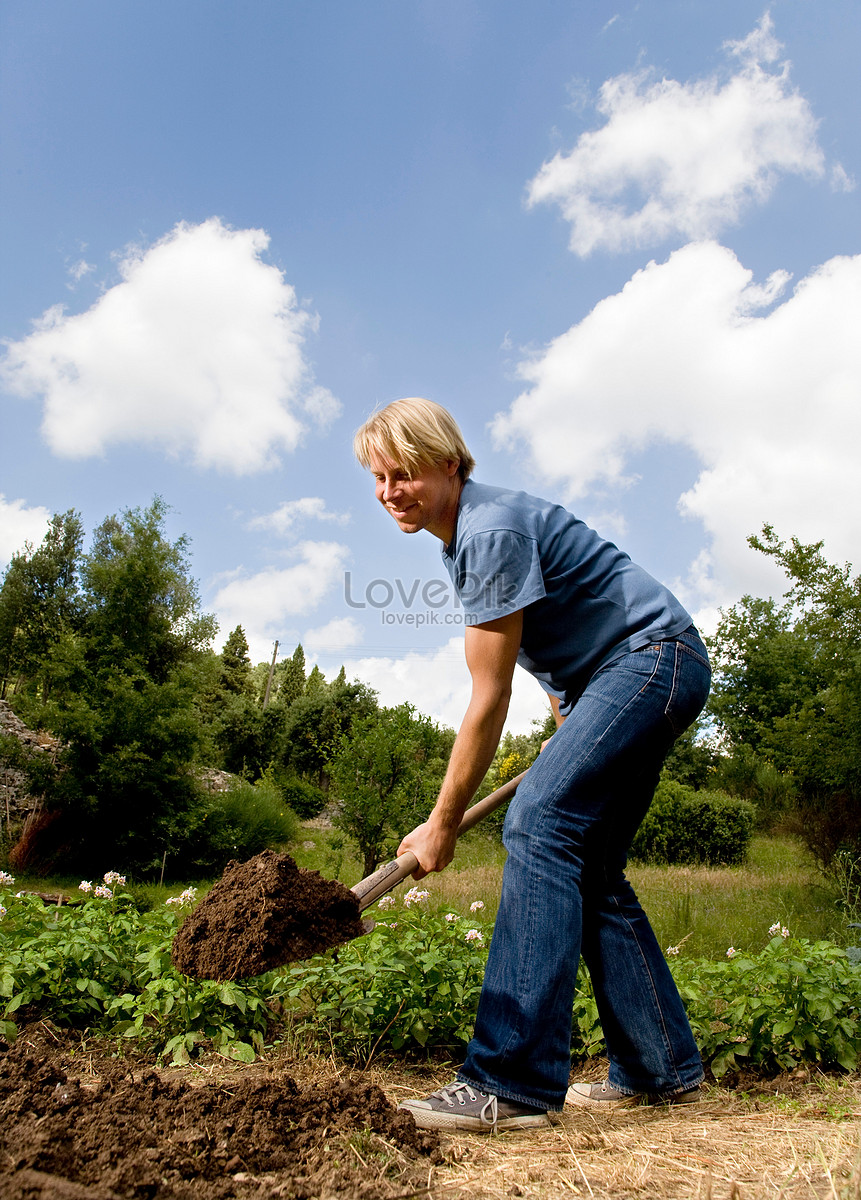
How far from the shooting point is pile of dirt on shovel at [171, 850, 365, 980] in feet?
6.51

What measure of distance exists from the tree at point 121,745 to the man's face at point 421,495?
10516 millimetres

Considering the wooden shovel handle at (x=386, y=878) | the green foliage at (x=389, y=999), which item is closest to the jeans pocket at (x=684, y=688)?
the wooden shovel handle at (x=386, y=878)

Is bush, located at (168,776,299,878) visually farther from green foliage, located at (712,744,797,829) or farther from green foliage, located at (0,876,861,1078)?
green foliage, located at (712,744,797,829)

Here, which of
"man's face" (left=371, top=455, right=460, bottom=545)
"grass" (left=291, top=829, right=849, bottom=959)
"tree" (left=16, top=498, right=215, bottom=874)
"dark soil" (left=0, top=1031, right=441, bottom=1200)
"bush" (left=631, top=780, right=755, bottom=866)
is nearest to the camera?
"dark soil" (left=0, top=1031, right=441, bottom=1200)

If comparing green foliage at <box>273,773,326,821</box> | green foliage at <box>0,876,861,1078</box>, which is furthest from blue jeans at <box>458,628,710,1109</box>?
green foliage at <box>273,773,326,821</box>

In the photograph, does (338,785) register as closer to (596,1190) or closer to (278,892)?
(278,892)

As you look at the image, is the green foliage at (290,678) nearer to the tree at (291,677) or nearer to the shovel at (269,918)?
the tree at (291,677)

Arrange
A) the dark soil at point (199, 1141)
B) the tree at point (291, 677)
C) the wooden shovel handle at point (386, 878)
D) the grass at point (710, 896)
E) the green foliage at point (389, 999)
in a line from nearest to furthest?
the dark soil at point (199, 1141) < the wooden shovel handle at point (386, 878) < the green foliage at point (389, 999) < the grass at point (710, 896) < the tree at point (291, 677)

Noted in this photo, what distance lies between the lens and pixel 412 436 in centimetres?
218

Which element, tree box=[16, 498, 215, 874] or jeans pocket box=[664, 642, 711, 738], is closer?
jeans pocket box=[664, 642, 711, 738]

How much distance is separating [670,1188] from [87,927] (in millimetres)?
2516

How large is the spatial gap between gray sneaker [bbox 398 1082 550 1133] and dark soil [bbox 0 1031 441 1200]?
0.53 ft

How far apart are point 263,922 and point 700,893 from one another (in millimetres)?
8023

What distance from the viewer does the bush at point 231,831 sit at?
484 inches
